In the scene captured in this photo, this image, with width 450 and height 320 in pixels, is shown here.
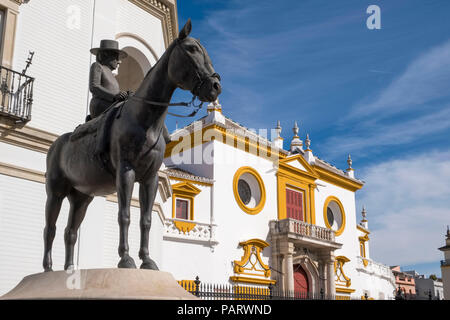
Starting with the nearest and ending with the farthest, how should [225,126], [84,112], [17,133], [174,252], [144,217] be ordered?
[144,217]
[17,133]
[84,112]
[174,252]
[225,126]

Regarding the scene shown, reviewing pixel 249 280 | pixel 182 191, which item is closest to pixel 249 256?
pixel 249 280

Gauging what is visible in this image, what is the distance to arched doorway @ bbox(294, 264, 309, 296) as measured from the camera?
24.5 m

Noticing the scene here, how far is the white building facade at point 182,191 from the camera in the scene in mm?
9906

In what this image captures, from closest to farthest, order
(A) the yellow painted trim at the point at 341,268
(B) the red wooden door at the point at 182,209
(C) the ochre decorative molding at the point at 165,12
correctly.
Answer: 1. (C) the ochre decorative molding at the point at 165,12
2. (B) the red wooden door at the point at 182,209
3. (A) the yellow painted trim at the point at 341,268

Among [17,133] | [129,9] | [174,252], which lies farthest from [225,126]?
[17,133]

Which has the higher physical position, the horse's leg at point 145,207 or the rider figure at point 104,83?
the rider figure at point 104,83

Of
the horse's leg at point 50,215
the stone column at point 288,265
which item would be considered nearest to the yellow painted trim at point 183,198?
the stone column at point 288,265

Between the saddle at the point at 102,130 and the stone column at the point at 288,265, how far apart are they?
18.8 metres

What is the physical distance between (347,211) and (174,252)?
14894 millimetres

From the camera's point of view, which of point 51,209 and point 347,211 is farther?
point 347,211

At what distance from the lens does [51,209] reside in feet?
18.1

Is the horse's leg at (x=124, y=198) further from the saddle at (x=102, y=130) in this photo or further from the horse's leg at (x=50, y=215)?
the horse's leg at (x=50, y=215)
